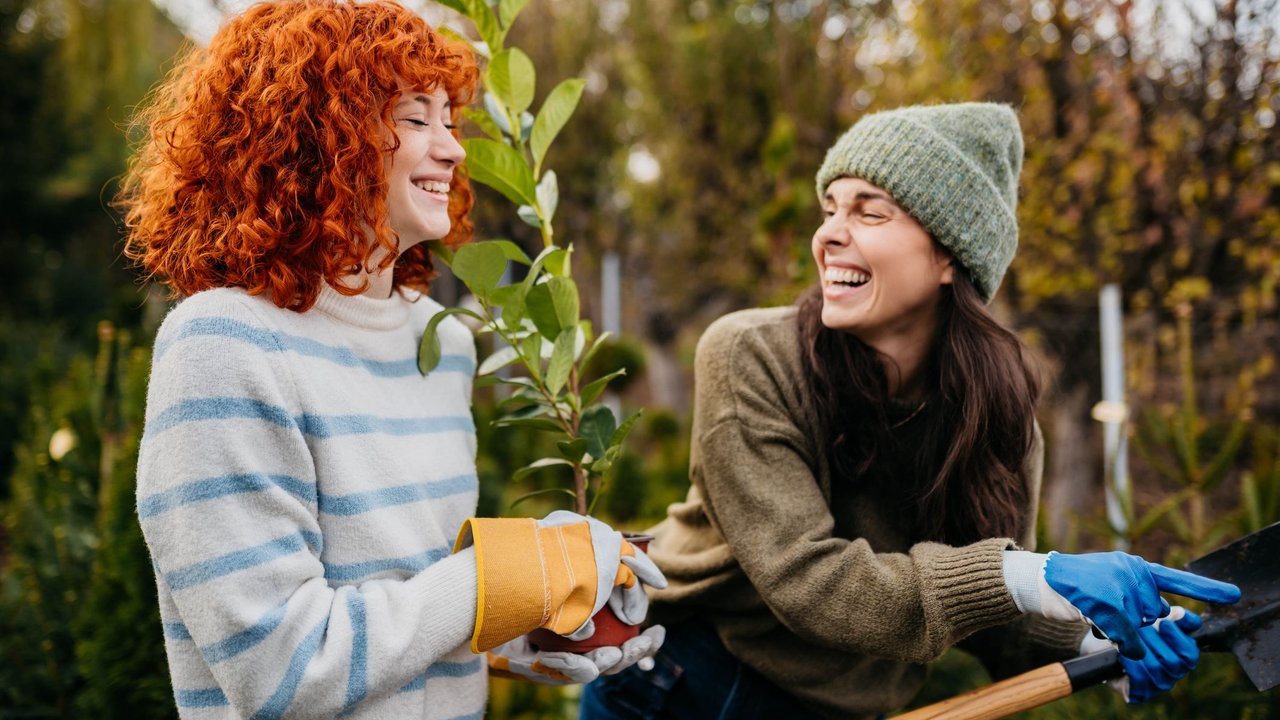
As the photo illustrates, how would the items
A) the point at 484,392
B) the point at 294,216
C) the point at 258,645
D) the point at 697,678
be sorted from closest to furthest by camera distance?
the point at 258,645 → the point at 294,216 → the point at 697,678 → the point at 484,392

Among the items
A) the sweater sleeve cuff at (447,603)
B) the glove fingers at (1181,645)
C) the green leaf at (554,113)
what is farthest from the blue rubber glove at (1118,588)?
the green leaf at (554,113)

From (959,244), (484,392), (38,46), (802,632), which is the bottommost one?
(484,392)

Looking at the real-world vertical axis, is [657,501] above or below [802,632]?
below

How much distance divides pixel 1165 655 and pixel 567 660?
3.21ft

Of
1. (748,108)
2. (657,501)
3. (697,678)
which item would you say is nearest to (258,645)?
(697,678)

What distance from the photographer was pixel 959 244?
160 cm

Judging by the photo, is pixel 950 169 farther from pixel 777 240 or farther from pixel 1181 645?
pixel 777 240

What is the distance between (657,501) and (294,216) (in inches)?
146

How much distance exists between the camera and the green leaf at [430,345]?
1450 millimetres

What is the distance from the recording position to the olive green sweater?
55.0 inches

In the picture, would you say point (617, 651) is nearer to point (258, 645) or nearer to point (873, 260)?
point (258, 645)

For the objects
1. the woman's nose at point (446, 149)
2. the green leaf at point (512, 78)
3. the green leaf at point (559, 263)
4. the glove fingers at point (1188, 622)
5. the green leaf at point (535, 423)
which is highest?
the green leaf at point (512, 78)

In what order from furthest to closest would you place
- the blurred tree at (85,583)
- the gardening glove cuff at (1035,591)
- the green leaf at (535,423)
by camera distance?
the blurred tree at (85,583)
the green leaf at (535,423)
the gardening glove cuff at (1035,591)

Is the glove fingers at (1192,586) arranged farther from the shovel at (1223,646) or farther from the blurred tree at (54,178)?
the blurred tree at (54,178)
